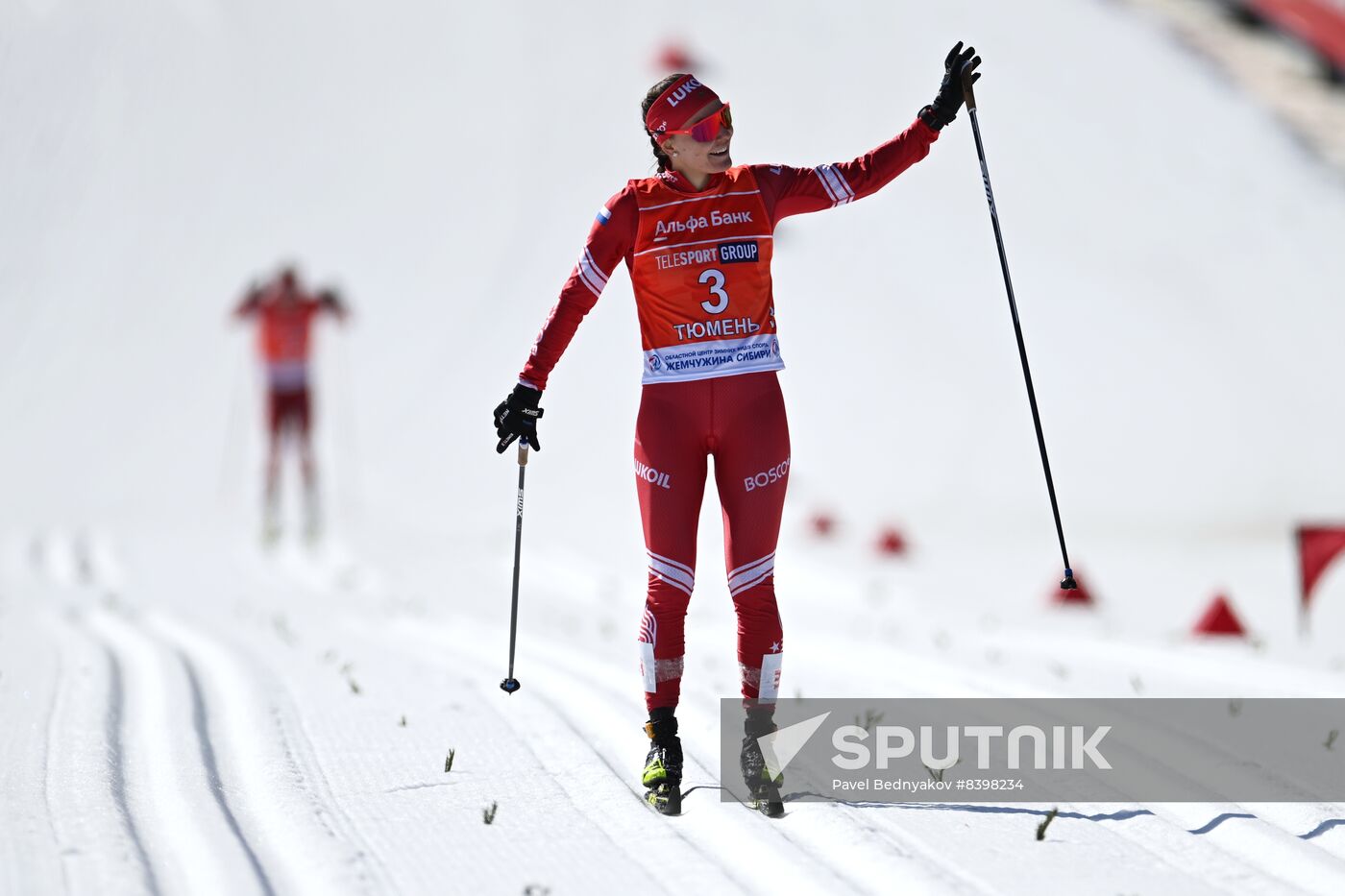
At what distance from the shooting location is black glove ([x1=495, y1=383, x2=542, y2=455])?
4.04 meters

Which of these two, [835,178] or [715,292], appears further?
[835,178]

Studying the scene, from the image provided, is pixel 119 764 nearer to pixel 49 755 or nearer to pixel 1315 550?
pixel 49 755

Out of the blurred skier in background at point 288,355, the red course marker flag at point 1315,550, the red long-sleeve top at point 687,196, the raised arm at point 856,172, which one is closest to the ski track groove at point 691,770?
the red long-sleeve top at point 687,196

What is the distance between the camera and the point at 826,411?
51.6 feet

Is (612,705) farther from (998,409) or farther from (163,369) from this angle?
(163,369)

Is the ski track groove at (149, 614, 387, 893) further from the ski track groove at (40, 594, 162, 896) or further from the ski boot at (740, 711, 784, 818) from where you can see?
the ski boot at (740, 711, 784, 818)

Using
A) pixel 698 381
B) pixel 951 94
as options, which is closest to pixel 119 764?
pixel 698 381

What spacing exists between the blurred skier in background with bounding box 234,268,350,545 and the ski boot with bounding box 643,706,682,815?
8.96 meters

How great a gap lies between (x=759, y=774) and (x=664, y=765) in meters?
0.28

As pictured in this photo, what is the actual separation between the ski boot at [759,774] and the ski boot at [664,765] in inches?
8.1

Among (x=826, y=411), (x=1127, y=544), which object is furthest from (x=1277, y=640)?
(x=826, y=411)

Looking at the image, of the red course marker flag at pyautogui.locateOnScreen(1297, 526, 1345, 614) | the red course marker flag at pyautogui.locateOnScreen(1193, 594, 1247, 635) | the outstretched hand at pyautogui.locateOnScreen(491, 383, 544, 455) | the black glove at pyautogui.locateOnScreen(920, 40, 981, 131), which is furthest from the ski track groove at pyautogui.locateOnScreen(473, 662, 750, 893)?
the red course marker flag at pyautogui.locateOnScreen(1297, 526, 1345, 614)

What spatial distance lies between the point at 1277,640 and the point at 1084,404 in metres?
7.39

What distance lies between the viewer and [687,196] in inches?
157
